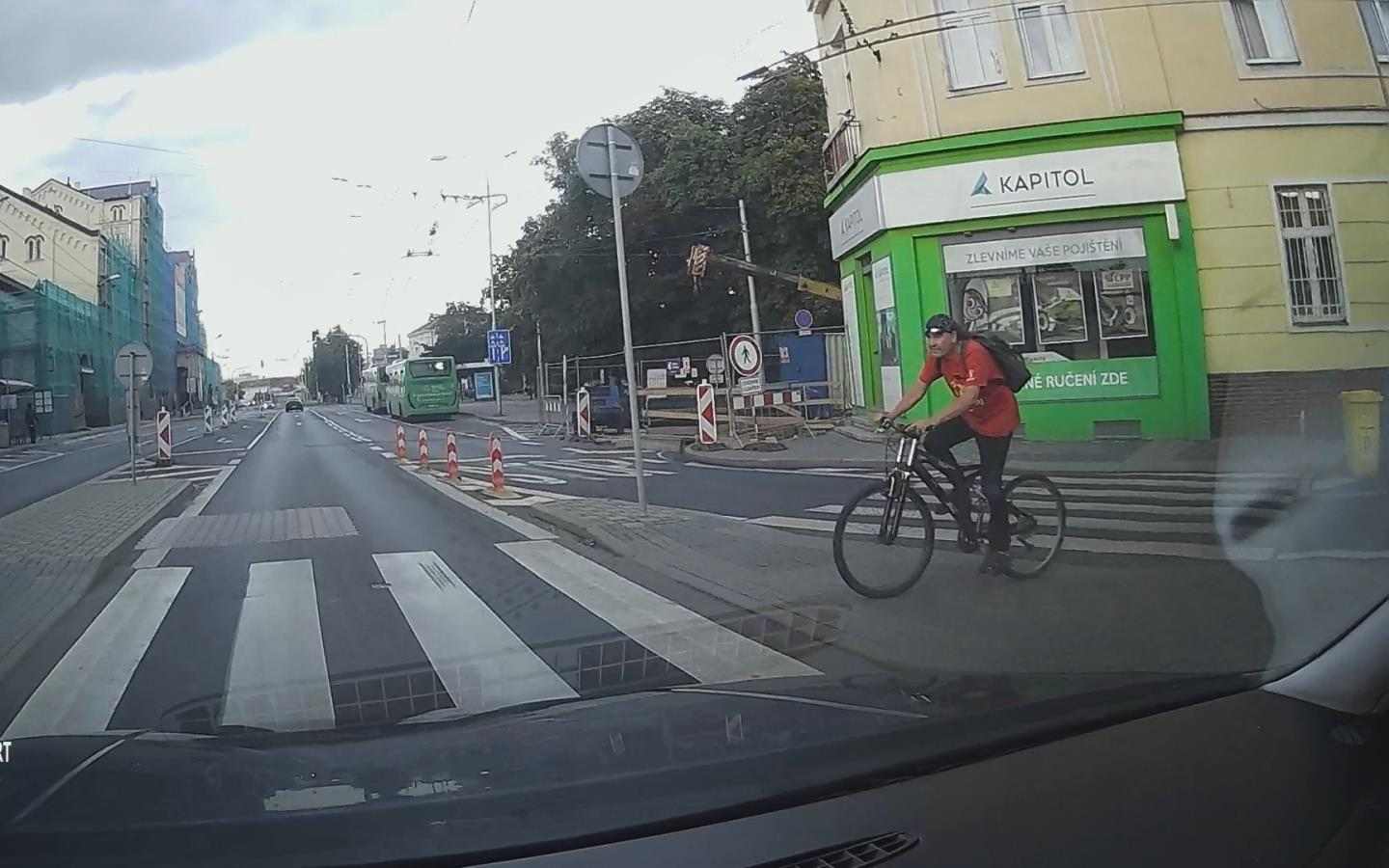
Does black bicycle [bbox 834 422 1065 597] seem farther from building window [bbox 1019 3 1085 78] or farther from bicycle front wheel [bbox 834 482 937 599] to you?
building window [bbox 1019 3 1085 78]

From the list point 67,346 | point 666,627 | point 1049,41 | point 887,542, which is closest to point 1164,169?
point 1049,41

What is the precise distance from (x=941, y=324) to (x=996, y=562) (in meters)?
1.42

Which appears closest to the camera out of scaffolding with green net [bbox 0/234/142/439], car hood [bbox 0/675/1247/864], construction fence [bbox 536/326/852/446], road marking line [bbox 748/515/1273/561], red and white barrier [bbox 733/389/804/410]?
car hood [bbox 0/675/1247/864]

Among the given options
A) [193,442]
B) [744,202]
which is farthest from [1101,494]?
[193,442]

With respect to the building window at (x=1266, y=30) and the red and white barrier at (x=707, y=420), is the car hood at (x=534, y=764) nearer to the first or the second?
the building window at (x=1266, y=30)

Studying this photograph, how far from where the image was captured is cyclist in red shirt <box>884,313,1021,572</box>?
5332 millimetres

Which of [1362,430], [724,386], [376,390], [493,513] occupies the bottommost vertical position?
[493,513]

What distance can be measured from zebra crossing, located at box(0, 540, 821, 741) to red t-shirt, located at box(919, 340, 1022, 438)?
154cm

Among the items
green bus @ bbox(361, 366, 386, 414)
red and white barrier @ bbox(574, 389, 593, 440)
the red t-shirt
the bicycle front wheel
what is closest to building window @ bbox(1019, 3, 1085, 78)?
the red t-shirt

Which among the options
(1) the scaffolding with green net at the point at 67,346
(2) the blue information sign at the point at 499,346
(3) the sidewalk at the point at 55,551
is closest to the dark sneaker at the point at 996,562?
(3) the sidewalk at the point at 55,551

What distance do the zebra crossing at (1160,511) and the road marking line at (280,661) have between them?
304cm

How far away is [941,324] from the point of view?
5422mm

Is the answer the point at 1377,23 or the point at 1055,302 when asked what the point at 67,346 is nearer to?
the point at 1055,302

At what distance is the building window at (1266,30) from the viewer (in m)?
4.40
